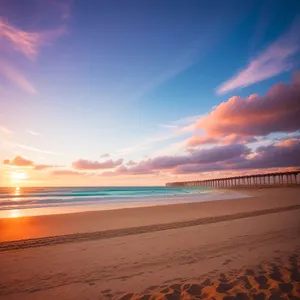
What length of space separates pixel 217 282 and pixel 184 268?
1251 millimetres

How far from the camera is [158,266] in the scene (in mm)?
6562

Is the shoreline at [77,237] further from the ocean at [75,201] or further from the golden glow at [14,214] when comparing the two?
the ocean at [75,201]

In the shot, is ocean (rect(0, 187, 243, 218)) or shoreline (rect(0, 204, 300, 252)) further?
ocean (rect(0, 187, 243, 218))

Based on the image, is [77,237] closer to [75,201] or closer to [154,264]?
[154,264]

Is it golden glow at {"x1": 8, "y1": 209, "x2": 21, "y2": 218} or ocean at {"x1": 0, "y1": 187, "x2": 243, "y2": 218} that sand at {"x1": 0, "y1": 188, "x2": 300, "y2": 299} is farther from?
ocean at {"x1": 0, "y1": 187, "x2": 243, "y2": 218}

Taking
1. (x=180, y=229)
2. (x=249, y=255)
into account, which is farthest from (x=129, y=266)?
(x=180, y=229)

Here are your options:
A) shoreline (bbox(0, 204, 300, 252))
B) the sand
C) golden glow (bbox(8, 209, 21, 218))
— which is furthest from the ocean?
the sand

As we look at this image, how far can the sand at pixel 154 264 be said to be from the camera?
16.6 ft

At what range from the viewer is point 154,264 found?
673 centimetres

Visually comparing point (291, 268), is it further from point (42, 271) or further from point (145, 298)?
point (42, 271)

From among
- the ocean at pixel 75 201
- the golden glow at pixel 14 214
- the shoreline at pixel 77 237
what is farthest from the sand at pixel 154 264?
the ocean at pixel 75 201

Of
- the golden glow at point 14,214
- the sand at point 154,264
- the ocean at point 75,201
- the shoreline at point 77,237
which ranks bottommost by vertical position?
the ocean at point 75,201

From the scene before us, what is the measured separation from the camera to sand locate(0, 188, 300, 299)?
16.6 ft

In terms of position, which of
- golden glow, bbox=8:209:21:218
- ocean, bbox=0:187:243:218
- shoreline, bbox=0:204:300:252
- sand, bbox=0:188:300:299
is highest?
sand, bbox=0:188:300:299
